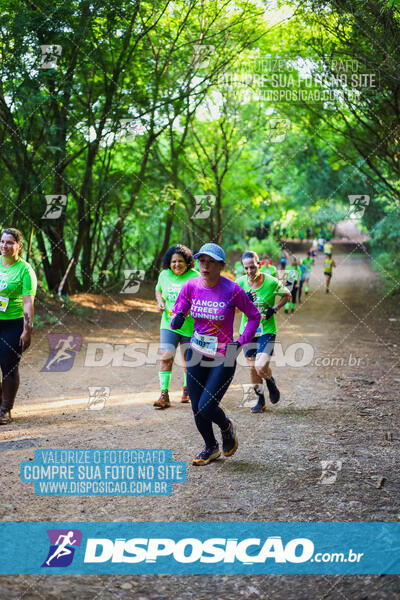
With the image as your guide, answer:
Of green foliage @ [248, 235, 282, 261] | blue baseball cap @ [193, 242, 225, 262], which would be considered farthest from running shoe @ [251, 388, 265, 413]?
green foliage @ [248, 235, 282, 261]

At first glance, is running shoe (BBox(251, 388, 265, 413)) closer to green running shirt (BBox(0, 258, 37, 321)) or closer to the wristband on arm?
the wristband on arm

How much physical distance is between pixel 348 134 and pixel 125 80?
7.05 metres

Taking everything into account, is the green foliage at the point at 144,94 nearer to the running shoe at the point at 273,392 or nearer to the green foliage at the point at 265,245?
the running shoe at the point at 273,392

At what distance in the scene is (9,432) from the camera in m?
6.77

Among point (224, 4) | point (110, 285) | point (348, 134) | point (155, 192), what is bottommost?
point (110, 285)

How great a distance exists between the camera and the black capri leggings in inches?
270

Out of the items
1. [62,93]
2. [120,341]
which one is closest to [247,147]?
[62,93]

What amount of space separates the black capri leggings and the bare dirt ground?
2.29ft

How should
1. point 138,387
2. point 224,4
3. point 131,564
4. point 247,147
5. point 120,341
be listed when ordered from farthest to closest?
1. point 247,147
2. point 224,4
3. point 120,341
4. point 138,387
5. point 131,564

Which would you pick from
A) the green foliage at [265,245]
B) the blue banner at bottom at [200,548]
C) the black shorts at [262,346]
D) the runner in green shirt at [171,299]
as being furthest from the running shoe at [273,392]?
the green foliage at [265,245]

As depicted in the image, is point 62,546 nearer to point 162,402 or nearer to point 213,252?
Result: point 213,252

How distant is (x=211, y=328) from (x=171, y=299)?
2408mm

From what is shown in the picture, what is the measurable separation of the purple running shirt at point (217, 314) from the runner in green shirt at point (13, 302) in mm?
2132

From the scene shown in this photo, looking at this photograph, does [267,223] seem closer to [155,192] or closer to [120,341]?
[155,192]
